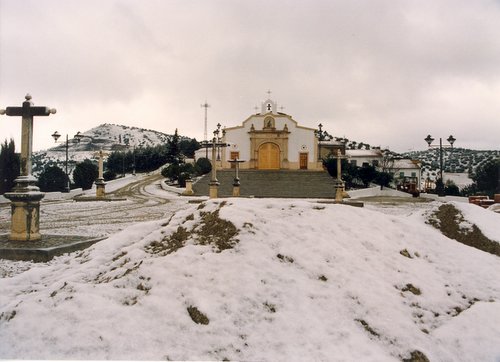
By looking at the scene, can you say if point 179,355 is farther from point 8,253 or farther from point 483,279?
point 8,253

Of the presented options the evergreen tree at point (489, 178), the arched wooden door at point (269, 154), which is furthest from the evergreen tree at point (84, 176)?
the evergreen tree at point (489, 178)

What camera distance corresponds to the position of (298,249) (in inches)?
166

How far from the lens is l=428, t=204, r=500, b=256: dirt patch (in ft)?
19.3

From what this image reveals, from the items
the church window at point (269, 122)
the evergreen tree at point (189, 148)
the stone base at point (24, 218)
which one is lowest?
the stone base at point (24, 218)

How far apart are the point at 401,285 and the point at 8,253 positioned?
239 inches

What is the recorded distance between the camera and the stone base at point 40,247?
6355 mm

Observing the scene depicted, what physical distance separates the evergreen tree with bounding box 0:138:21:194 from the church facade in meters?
20.4

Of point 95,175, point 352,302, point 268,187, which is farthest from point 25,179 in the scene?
point 95,175

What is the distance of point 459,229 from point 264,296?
13.7 feet

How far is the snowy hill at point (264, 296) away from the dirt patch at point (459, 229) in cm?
102

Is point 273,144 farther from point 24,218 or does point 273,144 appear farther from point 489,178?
point 24,218

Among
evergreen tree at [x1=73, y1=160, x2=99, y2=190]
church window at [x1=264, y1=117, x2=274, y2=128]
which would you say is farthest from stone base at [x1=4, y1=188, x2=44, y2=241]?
church window at [x1=264, y1=117, x2=274, y2=128]

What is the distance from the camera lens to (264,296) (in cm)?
353

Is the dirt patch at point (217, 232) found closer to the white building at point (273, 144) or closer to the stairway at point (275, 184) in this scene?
the stairway at point (275, 184)
